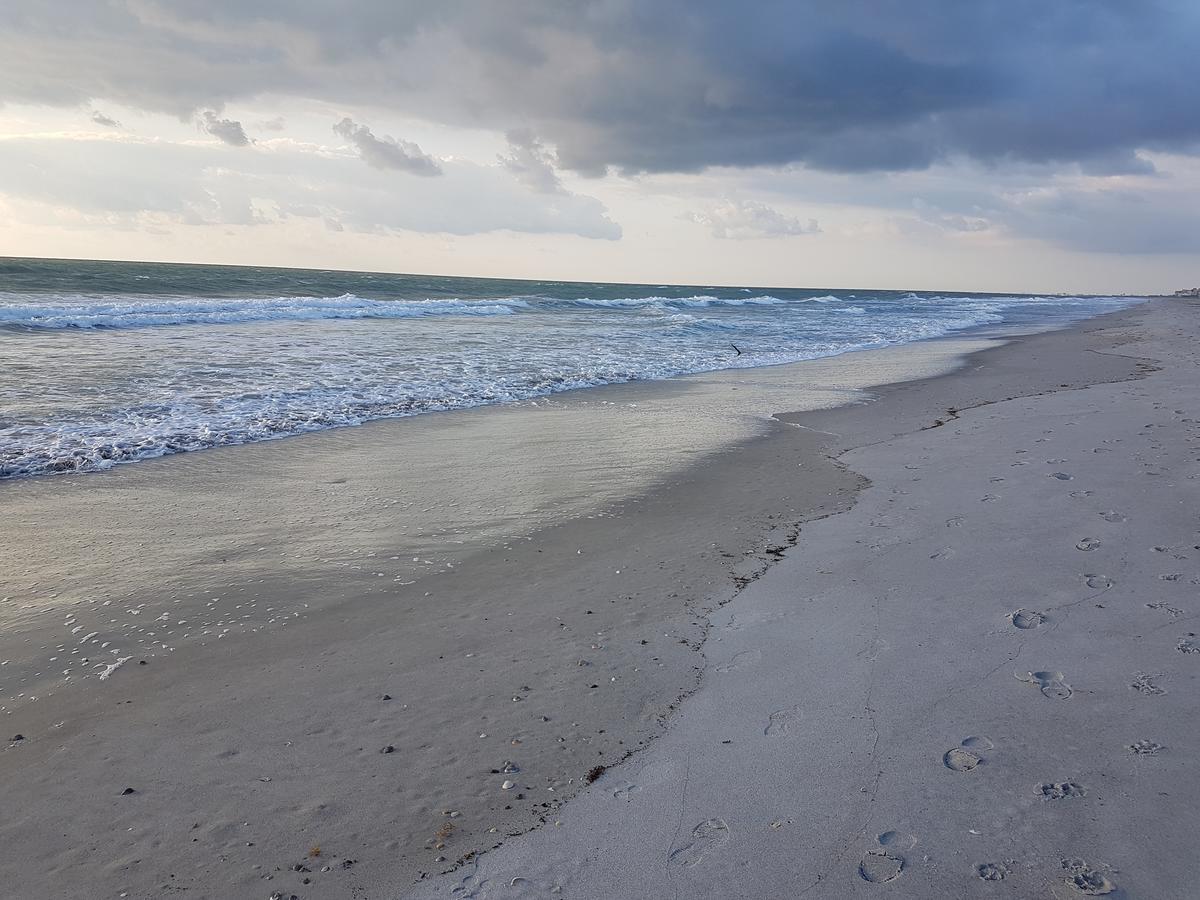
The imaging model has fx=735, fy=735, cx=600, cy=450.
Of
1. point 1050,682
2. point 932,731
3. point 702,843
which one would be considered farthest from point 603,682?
point 1050,682

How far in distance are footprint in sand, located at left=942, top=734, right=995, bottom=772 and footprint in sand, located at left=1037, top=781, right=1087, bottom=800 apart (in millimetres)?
212

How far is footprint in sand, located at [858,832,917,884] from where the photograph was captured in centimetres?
216

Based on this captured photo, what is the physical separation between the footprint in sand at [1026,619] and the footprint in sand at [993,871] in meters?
1.70

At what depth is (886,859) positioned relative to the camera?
2217 mm

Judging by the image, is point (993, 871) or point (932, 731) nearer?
point (993, 871)

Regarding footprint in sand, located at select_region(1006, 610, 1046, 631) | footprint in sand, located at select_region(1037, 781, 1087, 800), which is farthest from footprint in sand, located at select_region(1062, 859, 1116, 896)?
footprint in sand, located at select_region(1006, 610, 1046, 631)

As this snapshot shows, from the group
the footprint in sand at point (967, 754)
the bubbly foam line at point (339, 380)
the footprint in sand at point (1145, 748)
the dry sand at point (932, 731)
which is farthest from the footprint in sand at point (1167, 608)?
the bubbly foam line at point (339, 380)

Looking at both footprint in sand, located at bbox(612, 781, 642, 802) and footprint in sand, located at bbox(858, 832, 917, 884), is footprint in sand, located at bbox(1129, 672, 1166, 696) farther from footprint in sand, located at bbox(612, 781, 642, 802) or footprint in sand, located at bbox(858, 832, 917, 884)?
footprint in sand, located at bbox(612, 781, 642, 802)

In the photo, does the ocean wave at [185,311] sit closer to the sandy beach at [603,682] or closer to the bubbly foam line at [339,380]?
the bubbly foam line at [339,380]

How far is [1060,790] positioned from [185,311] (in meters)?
26.8

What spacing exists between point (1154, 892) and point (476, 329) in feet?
74.9

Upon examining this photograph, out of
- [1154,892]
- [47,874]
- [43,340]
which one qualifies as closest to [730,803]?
[1154,892]

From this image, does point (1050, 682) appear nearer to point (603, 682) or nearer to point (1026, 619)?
point (1026, 619)

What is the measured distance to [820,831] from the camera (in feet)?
7.67
